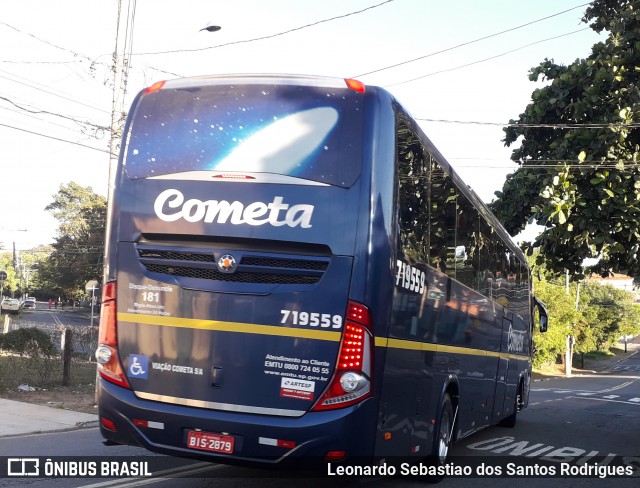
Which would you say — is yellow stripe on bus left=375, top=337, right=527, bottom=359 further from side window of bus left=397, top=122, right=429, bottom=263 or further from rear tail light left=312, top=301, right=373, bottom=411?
side window of bus left=397, top=122, right=429, bottom=263

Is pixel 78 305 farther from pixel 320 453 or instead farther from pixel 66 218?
pixel 320 453

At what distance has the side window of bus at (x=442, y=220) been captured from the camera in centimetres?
727

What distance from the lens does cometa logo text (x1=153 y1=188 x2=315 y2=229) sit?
5.73 m

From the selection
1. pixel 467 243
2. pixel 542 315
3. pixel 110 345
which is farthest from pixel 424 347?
pixel 542 315

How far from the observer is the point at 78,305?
3745 inches

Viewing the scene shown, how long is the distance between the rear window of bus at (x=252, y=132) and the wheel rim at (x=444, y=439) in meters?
3.64

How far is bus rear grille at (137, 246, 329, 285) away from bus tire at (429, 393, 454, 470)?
2.85 metres

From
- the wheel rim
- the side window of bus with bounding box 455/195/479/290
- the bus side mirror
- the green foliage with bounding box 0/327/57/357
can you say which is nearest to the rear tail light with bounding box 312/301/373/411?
the wheel rim

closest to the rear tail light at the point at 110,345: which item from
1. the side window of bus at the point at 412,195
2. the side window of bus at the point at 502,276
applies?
the side window of bus at the point at 412,195

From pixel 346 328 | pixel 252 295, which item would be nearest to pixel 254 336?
pixel 252 295

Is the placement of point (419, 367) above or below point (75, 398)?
above

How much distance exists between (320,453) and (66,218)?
79.5 m

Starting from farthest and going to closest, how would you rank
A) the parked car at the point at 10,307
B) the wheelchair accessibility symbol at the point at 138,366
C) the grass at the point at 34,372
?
the parked car at the point at 10,307
the grass at the point at 34,372
the wheelchair accessibility symbol at the point at 138,366

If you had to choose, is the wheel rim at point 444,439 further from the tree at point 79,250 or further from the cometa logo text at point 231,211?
the tree at point 79,250
